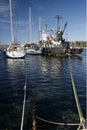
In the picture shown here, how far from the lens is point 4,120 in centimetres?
1706

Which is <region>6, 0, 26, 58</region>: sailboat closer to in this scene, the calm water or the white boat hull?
the white boat hull

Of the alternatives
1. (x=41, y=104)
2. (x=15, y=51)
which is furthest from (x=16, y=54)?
(x=41, y=104)

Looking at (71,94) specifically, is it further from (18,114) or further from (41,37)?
(41,37)

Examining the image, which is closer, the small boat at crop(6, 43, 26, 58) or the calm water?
the calm water

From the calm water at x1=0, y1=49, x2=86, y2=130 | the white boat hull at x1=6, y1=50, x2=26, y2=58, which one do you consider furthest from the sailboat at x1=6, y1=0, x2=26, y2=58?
the calm water at x1=0, y1=49, x2=86, y2=130

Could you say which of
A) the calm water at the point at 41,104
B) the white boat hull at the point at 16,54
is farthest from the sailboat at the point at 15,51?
the calm water at the point at 41,104

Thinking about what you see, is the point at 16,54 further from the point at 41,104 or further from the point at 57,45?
the point at 41,104

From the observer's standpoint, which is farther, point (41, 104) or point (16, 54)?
point (16, 54)

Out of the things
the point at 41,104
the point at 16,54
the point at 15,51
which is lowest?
the point at 41,104

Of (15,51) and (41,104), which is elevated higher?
(15,51)

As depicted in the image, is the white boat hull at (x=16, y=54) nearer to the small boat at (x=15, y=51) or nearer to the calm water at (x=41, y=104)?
the small boat at (x=15, y=51)

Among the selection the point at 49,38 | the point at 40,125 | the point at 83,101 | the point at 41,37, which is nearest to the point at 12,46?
the point at 49,38

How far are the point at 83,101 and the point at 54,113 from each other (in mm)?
4479

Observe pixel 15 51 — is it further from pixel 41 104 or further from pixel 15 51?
pixel 41 104
